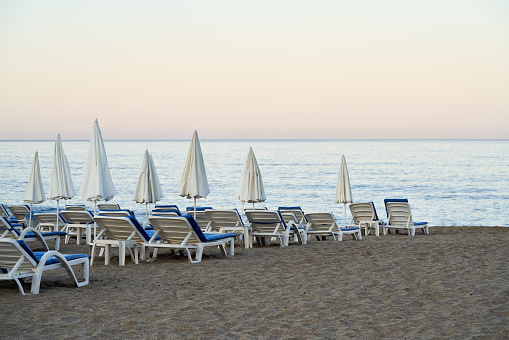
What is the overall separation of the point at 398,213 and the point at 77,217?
721 centimetres

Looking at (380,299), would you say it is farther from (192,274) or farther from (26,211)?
(26,211)

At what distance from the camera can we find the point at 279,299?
5.32 meters

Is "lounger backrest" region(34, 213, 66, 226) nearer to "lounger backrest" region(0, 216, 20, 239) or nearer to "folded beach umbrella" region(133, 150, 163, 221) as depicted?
"lounger backrest" region(0, 216, 20, 239)

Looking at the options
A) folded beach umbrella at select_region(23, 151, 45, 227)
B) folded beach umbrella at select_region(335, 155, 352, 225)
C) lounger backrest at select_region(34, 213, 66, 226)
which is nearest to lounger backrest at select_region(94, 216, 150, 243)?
lounger backrest at select_region(34, 213, 66, 226)

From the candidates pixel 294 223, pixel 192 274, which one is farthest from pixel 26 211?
pixel 192 274

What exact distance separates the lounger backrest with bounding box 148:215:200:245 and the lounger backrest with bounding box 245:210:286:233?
1945 millimetres

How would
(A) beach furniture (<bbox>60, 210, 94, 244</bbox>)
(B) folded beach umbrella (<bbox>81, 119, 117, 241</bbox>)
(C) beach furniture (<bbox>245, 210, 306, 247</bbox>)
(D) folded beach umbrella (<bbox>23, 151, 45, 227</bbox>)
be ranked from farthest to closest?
(D) folded beach umbrella (<bbox>23, 151, 45, 227</bbox>), (A) beach furniture (<bbox>60, 210, 94, 244</bbox>), (C) beach furniture (<bbox>245, 210, 306, 247</bbox>), (B) folded beach umbrella (<bbox>81, 119, 117, 241</bbox>)

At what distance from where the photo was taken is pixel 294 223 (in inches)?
396

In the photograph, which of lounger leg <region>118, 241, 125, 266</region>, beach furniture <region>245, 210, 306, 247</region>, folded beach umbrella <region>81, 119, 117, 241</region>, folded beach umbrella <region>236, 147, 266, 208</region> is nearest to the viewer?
lounger leg <region>118, 241, 125, 266</region>

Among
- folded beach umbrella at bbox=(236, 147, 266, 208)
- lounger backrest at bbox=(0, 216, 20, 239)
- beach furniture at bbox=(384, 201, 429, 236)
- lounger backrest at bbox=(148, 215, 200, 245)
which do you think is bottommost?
beach furniture at bbox=(384, 201, 429, 236)

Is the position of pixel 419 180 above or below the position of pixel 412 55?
below

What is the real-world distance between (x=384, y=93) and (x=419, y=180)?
26.4 feet

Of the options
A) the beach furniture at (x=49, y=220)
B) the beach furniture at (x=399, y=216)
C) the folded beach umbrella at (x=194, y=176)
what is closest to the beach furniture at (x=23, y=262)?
the folded beach umbrella at (x=194, y=176)

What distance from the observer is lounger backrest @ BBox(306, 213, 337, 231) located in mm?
11195
